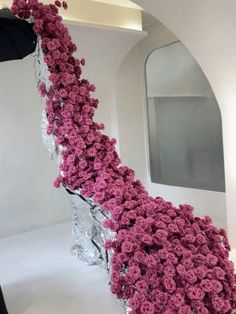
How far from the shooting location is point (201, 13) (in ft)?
9.95

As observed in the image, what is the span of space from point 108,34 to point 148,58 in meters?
1.28

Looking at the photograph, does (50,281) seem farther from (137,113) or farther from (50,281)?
(137,113)

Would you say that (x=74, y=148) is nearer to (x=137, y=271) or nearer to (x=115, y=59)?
(x=137, y=271)

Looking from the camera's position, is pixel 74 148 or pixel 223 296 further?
pixel 74 148

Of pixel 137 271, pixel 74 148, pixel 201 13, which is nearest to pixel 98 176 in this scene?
pixel 74 148

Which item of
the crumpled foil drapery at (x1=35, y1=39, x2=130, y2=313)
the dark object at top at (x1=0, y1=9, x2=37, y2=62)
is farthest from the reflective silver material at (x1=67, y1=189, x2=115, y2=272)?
the dark object at top at (x1=0, y1=9, x2=37, y2=62)

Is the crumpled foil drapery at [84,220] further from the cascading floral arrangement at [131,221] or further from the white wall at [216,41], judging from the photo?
the white wall at [216,41]

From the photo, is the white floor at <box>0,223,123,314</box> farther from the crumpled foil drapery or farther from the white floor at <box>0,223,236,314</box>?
the crumpled foil drapery

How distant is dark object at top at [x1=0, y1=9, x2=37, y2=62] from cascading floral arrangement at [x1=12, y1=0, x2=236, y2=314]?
0.25 feet

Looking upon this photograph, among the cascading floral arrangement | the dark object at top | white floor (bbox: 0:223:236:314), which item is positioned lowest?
white floor (bbox: 0:223:236:314)

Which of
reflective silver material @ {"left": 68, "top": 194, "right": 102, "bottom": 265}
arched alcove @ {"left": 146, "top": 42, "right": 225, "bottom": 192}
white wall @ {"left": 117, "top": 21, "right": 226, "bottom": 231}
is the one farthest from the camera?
white wall @ {"left": 117, "top": 21, "right": 226, "bottom": 231}

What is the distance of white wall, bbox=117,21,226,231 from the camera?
571cm

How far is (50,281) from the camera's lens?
3.24 meters

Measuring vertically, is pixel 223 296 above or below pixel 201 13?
below
